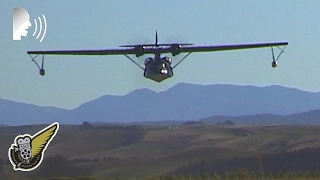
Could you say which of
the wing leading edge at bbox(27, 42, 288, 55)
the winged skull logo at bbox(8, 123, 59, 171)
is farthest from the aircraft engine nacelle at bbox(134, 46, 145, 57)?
the winged skull logo at bbox(8, 123, 59, 171)

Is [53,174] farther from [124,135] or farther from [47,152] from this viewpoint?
[124,135]

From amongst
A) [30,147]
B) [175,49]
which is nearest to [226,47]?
[175,49]

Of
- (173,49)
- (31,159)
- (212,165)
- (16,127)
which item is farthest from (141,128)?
(31,159)

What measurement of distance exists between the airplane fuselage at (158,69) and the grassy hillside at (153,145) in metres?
8.59

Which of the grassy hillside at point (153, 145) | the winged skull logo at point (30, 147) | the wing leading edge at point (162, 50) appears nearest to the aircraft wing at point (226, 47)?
the wing leading edge at point (162, 50)

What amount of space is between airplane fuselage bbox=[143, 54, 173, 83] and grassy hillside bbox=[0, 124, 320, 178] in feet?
28.2

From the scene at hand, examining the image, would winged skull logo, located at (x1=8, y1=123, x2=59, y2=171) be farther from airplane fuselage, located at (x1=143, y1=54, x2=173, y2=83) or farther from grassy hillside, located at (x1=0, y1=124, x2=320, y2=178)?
airplane fuselage, located at (x1=143, y1=54, x2=173, y2=83)

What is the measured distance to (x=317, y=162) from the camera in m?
77.1

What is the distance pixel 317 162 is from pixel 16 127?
36.3 meters

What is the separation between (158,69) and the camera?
2420 inches

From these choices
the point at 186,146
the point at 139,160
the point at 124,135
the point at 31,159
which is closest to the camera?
the point at 31,159

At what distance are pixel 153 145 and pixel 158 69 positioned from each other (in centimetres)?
3082

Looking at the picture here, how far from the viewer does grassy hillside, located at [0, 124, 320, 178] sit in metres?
72.2

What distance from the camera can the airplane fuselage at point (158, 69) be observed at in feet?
202
